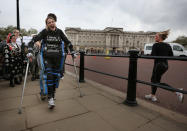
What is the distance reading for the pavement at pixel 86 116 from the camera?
5.69 feet

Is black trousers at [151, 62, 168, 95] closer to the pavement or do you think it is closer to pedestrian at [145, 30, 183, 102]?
pedestrian at [145, 30, 183, 102]

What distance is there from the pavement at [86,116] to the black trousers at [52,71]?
1.25ft

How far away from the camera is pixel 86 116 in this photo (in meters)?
2.02

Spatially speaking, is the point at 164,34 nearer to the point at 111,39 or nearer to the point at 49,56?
the point at 49,56

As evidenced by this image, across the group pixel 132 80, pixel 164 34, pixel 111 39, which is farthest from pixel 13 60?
pixel 111 39

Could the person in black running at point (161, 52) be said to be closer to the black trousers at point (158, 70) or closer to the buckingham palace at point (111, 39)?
the black trousers at point (158, 70)

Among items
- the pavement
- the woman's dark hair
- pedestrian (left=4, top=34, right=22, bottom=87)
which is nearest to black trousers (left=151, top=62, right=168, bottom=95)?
the woman's dark hair

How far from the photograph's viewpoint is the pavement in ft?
5.69

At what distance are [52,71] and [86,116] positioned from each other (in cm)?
107

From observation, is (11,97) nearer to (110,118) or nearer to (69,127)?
(69,127)

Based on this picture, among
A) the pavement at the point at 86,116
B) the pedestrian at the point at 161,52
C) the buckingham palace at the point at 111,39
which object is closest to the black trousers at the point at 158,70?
the pedestrian at the point at 161,52

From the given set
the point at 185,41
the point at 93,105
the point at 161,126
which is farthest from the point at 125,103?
the point at 185,41

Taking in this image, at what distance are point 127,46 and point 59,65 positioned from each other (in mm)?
95720

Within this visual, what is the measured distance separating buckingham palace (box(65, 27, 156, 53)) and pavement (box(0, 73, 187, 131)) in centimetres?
8902
